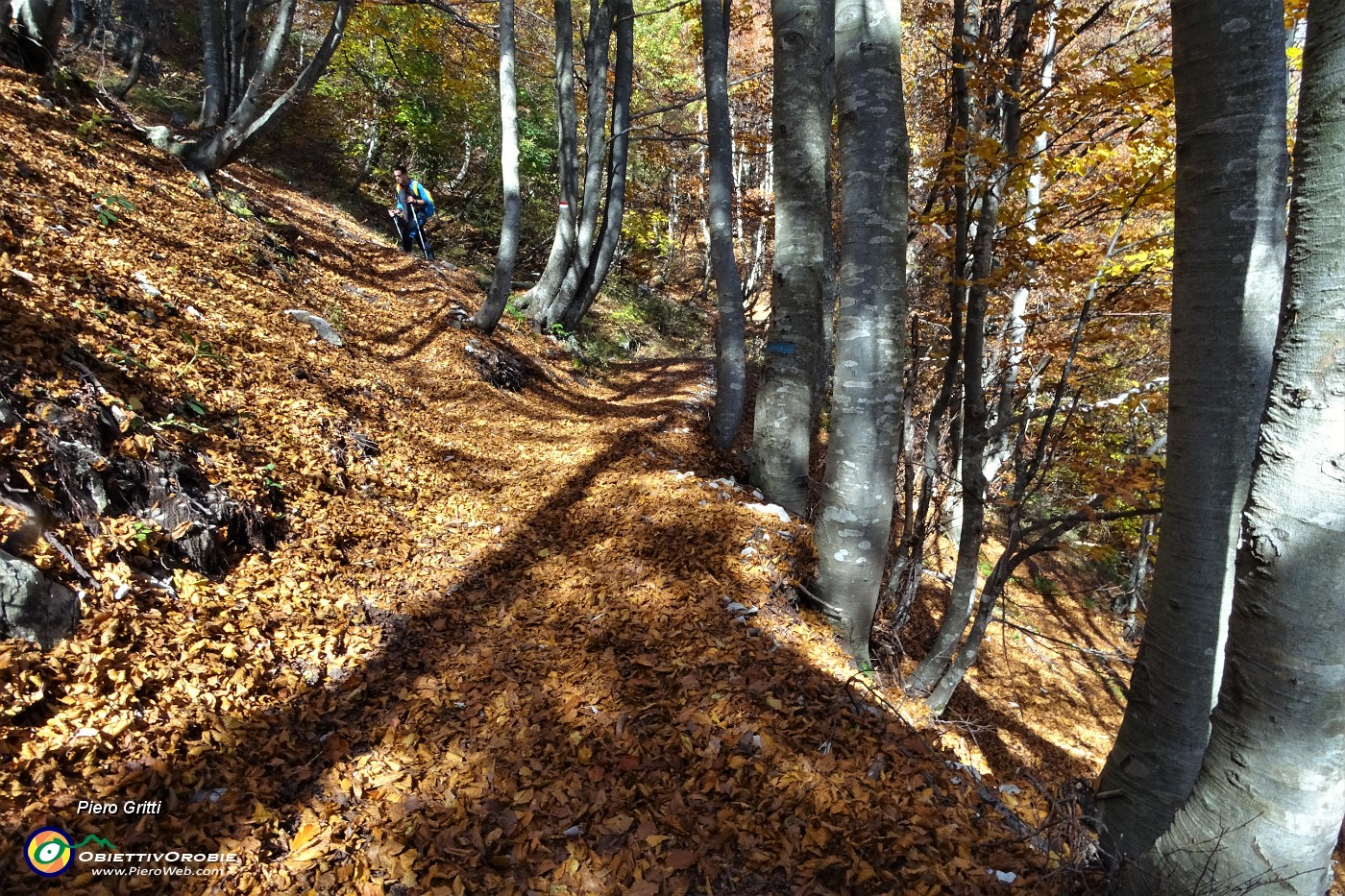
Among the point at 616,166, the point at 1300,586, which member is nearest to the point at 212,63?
the point at 616,166

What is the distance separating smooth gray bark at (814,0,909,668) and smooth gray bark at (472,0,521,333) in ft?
20.9

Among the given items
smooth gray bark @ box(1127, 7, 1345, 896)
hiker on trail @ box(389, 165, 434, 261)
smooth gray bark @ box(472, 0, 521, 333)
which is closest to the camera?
smooth gray bark @ box(1127, 7, 1345, 896)

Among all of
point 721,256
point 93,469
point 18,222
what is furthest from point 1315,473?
point 18,222

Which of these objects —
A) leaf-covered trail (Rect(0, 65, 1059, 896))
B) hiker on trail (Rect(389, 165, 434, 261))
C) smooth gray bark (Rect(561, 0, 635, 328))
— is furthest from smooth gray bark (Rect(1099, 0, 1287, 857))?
hiker on trail (Rect(389, 165, 434, 261))

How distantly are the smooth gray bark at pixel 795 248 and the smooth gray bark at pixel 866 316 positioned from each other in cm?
136

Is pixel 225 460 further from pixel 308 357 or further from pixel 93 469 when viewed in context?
pixel 308 357

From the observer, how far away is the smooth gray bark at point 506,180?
336 inches

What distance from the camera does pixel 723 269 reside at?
698 cm

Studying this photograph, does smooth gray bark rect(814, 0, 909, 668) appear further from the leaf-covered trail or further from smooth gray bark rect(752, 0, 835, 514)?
smooth gray bark rect(752, 0, 835, 514)

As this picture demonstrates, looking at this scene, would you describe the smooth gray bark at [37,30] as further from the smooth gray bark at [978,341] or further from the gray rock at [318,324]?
the smooth gray bark at [978,341]

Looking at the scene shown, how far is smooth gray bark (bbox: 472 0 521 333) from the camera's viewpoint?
8523 mm

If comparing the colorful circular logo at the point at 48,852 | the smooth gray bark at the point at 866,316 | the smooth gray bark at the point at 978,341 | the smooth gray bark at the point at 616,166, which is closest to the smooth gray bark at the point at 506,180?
the smooth gray bark at the point at 616,166

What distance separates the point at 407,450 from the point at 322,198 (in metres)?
12.0

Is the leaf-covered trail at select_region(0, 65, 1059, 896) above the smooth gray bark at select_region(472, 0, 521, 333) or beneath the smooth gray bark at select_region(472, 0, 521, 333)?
beneath
